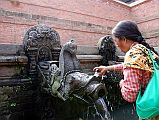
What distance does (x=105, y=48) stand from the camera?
5828 mm

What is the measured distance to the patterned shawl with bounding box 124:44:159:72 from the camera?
1580 mm

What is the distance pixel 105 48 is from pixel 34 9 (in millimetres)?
6448

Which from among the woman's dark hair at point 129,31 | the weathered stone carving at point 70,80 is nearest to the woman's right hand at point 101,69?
the woman's dark hair at point 129,31

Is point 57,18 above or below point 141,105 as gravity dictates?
above

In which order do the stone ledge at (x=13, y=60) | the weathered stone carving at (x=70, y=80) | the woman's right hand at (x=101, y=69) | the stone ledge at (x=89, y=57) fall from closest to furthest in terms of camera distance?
1. the woman's right hand at (x=101, y=69)
2. the weathered stone carving at (x=70, y=80)
3. the stone ledge at (x=13, y=60)
4. the stone ledge at (x=89, y=57)

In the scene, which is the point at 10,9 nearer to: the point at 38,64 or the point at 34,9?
the point at 34,9

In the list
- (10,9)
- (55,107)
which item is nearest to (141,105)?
(55,107)

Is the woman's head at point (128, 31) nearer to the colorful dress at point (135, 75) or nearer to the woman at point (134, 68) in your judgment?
the woman at point (134, 68)

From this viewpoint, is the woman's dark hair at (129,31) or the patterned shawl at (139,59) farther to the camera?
the woman's dark hair at (129,31)

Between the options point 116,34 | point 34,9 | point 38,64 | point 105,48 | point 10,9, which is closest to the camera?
point 116,34

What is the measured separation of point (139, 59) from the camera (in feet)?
5.24

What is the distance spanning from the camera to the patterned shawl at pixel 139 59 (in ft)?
5.18

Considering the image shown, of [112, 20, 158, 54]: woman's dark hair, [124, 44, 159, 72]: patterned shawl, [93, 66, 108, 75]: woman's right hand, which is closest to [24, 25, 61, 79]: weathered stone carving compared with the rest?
[93, 66, 108, 75]: woman's right hand

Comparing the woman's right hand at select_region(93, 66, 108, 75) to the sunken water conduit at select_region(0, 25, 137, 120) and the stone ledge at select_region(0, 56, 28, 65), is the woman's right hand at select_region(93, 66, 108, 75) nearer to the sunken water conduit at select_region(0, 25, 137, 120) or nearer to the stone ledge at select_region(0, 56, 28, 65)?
the sunken water conduit at select_region(0, 25, 137, 120)
